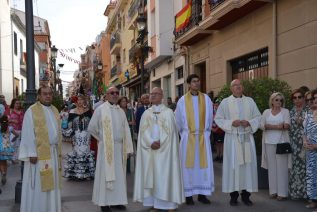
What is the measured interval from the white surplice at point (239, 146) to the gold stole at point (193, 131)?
0.91ft

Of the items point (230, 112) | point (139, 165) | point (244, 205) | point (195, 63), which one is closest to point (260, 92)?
point (230, 112)

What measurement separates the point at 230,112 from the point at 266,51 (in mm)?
6330

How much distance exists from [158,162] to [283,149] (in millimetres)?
2058

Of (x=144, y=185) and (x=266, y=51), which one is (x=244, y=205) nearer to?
(x=144, y=185)

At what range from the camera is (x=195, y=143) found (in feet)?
24.2

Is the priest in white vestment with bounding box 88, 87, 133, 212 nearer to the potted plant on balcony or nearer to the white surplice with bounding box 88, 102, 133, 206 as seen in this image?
the white surplice with bounding box 88, 102, 133, 206

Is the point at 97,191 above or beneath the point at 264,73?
beneath

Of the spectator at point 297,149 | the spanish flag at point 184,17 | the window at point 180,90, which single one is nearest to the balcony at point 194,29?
the spanish flag at point 184,17

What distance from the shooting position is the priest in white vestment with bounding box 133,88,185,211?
668 cm

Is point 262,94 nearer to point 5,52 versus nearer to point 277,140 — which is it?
point 277,140

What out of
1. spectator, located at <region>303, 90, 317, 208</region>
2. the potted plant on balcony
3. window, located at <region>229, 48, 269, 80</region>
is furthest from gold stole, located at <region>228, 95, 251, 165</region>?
window, located at <region>229, 48, 269, 80</region>

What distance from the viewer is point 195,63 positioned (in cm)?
1977

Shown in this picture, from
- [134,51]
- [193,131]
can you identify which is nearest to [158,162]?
[193,131]

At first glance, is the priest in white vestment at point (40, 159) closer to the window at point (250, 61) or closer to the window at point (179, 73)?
the window at point (250, 61)
